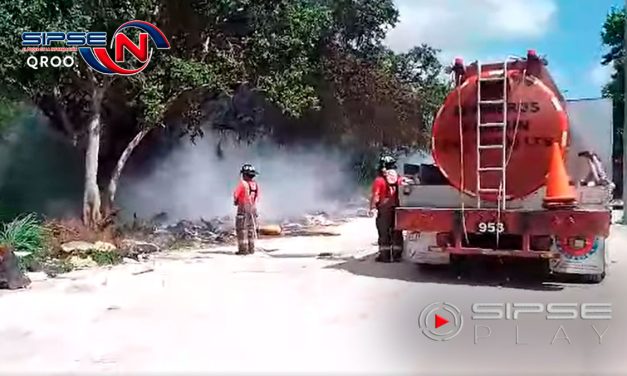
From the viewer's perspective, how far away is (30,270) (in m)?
7.75

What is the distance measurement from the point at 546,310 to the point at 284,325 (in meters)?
2.09

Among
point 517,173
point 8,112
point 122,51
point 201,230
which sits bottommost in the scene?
point 201,230

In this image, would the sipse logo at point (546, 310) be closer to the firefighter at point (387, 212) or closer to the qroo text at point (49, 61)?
the firefighter at point (387, 212)

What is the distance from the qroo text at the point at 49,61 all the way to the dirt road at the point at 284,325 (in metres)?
2.82

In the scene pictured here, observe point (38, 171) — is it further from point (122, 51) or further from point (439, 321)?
point (439, 321)

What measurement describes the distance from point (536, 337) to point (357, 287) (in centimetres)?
233

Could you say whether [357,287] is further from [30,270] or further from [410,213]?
[30,270]

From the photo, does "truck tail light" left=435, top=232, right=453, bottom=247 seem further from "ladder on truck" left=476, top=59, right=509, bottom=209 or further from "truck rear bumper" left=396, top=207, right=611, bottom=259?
"ladder on truck" left=476, top=59, right=509, bottom=209

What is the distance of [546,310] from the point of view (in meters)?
5.59

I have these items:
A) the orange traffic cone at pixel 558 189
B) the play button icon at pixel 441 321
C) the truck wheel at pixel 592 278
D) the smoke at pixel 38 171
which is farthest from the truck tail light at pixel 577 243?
the smoke at pixel 38 171

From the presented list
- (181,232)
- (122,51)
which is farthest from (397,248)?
(181,232)

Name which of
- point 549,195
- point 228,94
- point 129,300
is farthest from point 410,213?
point 228,94

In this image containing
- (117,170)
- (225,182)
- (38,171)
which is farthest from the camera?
(225,182)

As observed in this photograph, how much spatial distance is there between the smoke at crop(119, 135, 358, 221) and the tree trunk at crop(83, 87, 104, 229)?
174 cm
